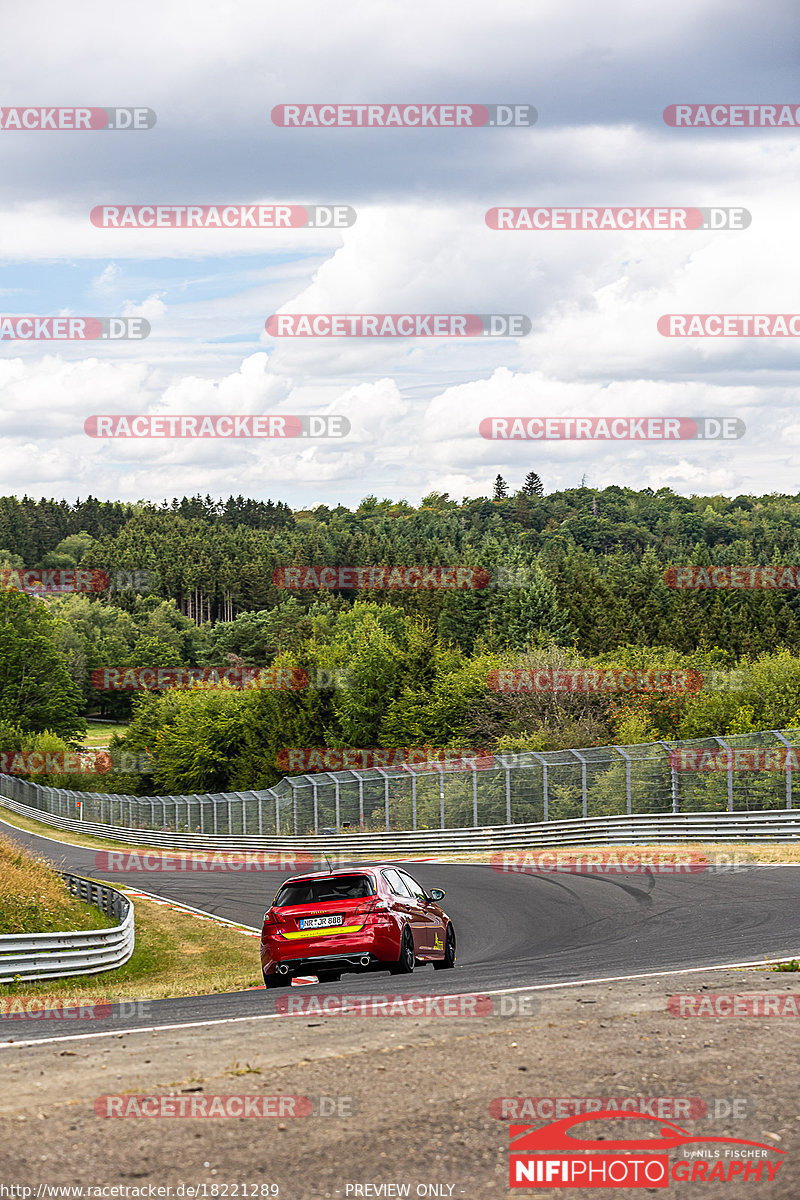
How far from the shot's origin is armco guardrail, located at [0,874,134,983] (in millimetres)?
15000

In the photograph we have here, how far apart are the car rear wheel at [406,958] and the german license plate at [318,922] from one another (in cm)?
73

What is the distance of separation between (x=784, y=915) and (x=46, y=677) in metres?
102

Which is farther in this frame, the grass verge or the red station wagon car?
the grass verge

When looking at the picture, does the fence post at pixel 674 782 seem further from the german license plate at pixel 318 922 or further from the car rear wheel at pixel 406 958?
the german license plate at pixel 318 922

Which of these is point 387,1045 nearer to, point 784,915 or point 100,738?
point 784,915

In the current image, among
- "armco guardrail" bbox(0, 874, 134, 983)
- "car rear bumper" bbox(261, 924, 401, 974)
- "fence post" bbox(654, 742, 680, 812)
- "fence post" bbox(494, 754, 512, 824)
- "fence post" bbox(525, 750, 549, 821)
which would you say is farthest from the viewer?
"fence post" bbox(494, 754, 512, 824)

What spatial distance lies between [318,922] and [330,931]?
178 mm

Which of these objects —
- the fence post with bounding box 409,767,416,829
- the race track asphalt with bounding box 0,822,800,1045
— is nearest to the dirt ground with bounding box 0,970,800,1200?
the race track asphalt with bounding box 0,822,800,1045

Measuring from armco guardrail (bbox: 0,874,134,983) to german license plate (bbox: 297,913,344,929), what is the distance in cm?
442

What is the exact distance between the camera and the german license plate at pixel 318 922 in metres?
12.6

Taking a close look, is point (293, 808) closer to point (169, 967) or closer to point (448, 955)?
point (169, 967)

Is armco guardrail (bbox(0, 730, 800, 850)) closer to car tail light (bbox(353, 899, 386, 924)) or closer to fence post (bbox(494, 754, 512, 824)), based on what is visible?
fence post (bbox(494, 754, 512, 824))

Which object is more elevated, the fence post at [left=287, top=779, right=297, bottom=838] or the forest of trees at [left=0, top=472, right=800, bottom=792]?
the forest of trees at [left=0, top=472, right=800, bottom=792]

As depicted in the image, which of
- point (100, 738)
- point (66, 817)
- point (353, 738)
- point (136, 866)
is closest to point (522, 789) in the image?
point (136, 866)
